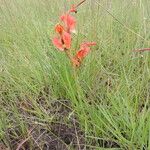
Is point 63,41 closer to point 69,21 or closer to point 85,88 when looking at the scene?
point 69,21

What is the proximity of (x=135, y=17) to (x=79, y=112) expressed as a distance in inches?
36.8

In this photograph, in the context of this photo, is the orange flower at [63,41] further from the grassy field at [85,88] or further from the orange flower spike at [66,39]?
the grassy field at [85,88]

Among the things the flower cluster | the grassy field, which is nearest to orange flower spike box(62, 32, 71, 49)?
the flower cluster

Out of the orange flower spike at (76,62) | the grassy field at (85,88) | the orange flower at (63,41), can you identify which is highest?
the orange flower at (63,41)

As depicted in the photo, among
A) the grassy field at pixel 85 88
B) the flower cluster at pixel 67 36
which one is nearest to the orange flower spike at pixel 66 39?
the flower cluster at pixel 67 36

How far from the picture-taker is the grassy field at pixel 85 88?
1163 mm

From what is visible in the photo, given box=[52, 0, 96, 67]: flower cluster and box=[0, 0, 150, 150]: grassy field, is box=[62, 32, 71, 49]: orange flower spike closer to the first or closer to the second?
box=[52, 0, 96, 67]: flower cluster

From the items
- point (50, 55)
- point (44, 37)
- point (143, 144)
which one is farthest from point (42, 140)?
point (44, 37)

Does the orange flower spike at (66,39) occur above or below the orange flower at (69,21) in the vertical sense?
below

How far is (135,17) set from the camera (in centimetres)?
199

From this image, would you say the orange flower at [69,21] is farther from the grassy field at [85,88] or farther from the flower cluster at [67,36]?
the grassy field at [85,88]

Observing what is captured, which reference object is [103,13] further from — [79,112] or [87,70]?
[79,112]

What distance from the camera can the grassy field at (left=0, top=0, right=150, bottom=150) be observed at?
116 centimetres

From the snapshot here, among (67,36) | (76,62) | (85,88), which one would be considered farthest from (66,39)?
(85,88)
